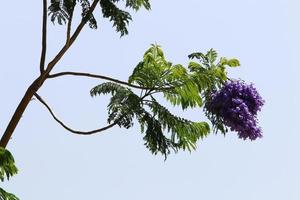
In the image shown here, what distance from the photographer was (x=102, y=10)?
10.5 metres

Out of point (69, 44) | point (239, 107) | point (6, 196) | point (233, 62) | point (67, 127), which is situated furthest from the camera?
point (69, 44)

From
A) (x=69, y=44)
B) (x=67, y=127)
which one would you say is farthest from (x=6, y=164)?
(x=69, y=44)

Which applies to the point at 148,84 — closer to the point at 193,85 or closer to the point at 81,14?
the point at 193,85

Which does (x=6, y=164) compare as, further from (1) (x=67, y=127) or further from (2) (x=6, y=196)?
(1) (x=67, y=127)

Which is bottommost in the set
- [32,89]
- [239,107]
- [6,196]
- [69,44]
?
[6,196]

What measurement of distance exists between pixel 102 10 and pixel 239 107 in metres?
3.34

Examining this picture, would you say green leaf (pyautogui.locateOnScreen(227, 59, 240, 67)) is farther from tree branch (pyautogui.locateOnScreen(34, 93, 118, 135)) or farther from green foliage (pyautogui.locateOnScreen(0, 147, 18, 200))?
green foliage (pyautogui.locateOnScreen(0, 147, 18, 200))

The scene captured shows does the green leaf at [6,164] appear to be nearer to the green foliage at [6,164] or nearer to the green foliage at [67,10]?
the green foliage at [6,164]

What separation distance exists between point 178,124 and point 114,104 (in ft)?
3.01

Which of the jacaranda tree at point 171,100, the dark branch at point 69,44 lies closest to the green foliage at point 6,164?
the jacaranda tree at point 171,100

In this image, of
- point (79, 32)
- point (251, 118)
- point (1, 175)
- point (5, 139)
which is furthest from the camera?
point (79, 32)

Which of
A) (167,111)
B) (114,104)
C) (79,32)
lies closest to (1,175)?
(114,104)

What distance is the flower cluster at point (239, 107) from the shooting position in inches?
314

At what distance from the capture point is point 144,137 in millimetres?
9125
